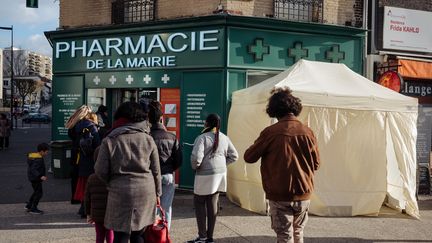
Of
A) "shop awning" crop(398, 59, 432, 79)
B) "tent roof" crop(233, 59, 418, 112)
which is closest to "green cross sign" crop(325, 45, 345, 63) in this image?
"shop awning" crop(398, 59, 432, 79)

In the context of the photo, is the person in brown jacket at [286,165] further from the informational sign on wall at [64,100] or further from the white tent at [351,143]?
the informational sign on wall at [64,100]

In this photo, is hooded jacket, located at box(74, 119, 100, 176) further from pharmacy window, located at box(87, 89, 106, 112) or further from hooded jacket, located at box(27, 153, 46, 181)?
pharmacy window, located at box(87, 89, 106, 112)

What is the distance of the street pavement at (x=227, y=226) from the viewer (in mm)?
6527

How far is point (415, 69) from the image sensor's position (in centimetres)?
1157

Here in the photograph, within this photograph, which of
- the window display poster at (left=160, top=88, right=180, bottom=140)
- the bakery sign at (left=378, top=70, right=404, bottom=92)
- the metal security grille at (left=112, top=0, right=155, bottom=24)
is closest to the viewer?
the bakery sign at (left=378, top=70, right=404, bottom=92)

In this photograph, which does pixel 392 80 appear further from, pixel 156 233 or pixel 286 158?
Answer: pixel 156 233

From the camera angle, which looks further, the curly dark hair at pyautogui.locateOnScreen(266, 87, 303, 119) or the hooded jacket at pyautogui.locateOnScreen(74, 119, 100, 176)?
the hooded jacket at pyautogui.locateOnScreen(74, 119, 100, 176)

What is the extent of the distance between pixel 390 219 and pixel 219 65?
14.4ft

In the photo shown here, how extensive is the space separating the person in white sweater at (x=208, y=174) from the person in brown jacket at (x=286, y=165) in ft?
6.14

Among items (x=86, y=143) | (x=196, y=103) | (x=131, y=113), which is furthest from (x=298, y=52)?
(x=131, y=113)

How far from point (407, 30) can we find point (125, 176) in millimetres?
9743

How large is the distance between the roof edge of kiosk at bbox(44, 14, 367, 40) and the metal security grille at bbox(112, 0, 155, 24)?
46cm

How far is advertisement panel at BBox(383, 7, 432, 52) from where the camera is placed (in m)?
11.6

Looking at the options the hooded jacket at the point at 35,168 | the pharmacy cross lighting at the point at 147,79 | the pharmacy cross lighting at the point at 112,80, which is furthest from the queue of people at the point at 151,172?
the pharmacy cross lighting at the point at 112,80
